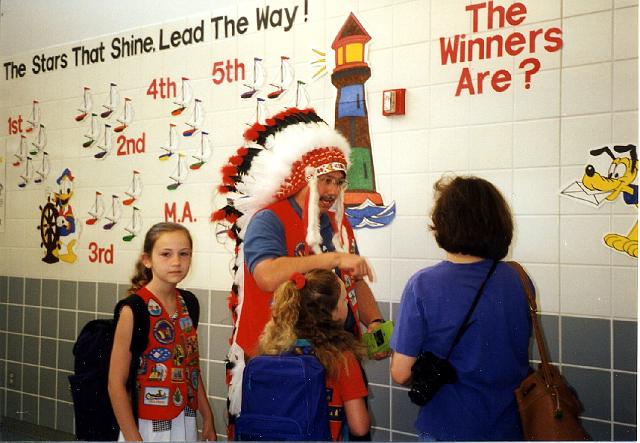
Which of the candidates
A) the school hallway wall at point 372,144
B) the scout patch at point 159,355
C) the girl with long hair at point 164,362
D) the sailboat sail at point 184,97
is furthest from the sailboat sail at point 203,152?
the scout patch at point 159,355

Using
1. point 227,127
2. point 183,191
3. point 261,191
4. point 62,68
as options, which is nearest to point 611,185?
point 261,191

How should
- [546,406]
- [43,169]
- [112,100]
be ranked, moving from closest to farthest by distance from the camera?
[546,406] < [112,100] < [43,169]

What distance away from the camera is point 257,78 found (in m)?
2.76

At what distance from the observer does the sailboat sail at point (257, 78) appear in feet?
9.02

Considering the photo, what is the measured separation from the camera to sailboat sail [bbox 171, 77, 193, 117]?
9.49 feet

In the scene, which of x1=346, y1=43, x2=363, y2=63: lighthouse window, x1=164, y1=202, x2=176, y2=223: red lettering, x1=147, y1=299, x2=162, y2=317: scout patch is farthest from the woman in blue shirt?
x1=164, y1=202, x2=176, y2=223: red lettering

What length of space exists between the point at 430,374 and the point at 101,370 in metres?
1.35

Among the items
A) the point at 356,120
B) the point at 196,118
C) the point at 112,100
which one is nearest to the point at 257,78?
the point at 196,118

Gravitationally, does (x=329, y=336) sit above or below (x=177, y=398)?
above

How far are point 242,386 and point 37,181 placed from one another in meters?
1.34

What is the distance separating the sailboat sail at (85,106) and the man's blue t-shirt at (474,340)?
171 cm

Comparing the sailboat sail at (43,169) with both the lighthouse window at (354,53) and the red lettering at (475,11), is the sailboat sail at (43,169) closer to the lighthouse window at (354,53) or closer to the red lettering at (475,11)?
the lighthouse window at (354,53)

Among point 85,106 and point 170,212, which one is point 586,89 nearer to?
point 170,212

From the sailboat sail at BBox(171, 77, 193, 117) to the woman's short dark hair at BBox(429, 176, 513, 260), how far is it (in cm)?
116
